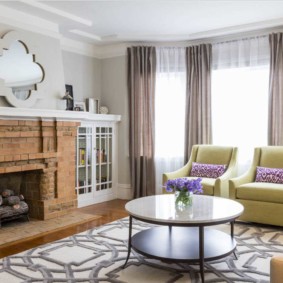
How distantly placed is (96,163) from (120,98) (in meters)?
1.18

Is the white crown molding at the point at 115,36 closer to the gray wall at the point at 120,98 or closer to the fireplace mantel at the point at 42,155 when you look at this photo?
the gray wall at the point at 120,98

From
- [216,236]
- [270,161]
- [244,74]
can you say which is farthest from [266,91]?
[216,236]

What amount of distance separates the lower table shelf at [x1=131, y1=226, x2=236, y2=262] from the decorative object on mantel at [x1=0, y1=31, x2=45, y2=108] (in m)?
2.23

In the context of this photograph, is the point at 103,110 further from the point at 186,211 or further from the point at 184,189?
the point at 186,211

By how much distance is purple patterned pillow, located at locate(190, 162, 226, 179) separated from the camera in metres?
4.75

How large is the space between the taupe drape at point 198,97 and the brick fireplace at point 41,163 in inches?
69.1

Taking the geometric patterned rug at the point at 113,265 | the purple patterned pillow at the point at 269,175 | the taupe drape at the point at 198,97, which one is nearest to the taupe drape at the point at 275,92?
the purple patterned pillow at the point at 269,175

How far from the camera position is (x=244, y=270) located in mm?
2811

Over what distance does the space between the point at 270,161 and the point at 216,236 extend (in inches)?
71.9

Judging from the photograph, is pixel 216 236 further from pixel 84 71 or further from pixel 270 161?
pixel 84 71

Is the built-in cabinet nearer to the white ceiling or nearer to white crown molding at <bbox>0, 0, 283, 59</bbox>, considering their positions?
white crown molding at <bbox>0, 0, 283, 59</bbox>

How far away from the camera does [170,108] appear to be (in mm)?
5582

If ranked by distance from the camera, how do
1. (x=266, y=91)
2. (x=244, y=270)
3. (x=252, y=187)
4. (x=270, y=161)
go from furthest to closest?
1. (x=266, y=91)
2. (x=270, y=161)
3. (x=252, y=187)
4. (x=244, y=270)

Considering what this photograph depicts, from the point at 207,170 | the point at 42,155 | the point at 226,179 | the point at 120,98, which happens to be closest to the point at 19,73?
the point at 42,155
